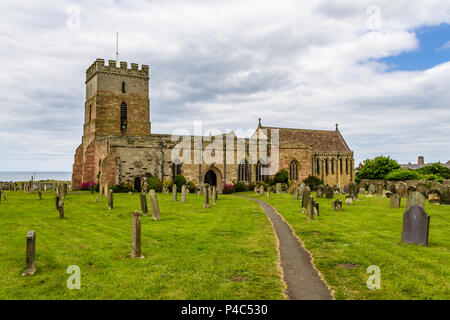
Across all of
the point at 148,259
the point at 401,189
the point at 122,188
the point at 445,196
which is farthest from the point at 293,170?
the point at 148,259

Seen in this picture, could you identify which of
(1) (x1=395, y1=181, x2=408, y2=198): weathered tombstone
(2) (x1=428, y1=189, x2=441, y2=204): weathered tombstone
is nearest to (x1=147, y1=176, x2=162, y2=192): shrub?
(1) (x1=395, y1=181, x2=408, y2=198): weathered tombstone

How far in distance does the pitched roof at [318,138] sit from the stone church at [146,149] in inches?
8.1

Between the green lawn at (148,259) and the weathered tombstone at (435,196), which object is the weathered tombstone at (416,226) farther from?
the weathered tombstone at (435,196)

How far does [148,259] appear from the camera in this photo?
8.95m

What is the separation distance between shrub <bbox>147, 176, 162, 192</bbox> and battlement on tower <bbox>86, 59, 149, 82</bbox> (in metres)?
16.2

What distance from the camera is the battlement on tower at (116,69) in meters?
41.8

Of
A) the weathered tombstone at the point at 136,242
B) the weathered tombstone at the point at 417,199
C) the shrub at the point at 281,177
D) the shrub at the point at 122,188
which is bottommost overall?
the weathered tombstone at the point at 136,242

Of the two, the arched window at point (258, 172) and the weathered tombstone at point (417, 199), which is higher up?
the arched window at point (258, 172)

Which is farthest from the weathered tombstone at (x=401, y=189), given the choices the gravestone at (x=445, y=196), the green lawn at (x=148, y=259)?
the green lawn at (x=148, y=259)

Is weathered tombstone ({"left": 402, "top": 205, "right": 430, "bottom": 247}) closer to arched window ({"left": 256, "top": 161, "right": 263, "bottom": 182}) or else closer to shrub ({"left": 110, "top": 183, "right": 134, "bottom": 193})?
shrub ({"left": 110, "top": 183, "right": 134, "bottom": 193})
